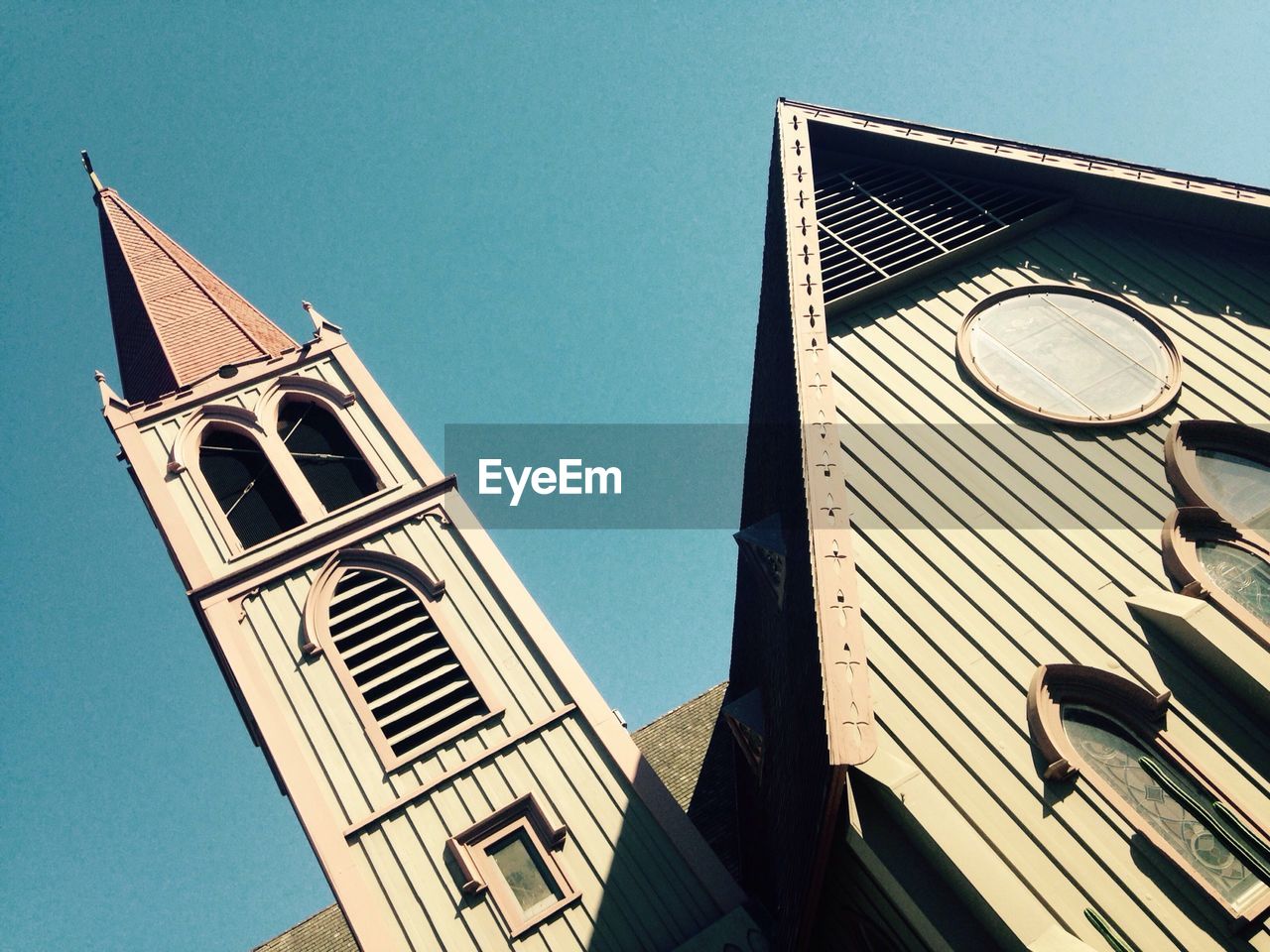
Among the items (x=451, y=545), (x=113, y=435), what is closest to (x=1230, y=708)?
(x=451, y=545)

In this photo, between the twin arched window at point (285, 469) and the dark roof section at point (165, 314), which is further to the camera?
the dark roof section at point (165, 314)

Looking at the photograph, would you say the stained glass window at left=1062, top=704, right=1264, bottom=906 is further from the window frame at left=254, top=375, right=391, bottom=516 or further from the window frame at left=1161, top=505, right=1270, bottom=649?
the window frame at left=254, top=375, right=391, bottom=516

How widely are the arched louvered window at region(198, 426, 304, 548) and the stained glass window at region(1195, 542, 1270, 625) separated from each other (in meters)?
12.2

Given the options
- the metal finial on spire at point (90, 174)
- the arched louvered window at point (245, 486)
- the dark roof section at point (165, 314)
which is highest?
→ the metal finial on spire at point (90, 174)

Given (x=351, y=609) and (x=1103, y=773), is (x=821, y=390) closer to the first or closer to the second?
(x=1103, y=773)

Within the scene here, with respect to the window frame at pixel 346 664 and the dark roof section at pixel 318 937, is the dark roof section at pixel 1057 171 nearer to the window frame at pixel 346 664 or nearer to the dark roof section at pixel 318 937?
the window frame at pixel 346 664

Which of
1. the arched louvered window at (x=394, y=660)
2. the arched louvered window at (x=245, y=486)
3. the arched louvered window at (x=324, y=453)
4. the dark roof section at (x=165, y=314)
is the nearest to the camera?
the arched louvered window at (x=394, y=660)

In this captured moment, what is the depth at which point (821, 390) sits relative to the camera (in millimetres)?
11344

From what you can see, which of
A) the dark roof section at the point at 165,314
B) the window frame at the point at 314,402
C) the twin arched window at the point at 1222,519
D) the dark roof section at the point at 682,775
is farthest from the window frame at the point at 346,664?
the twin arched window at the point at 1222,519

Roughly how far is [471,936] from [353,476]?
7974 millimetres

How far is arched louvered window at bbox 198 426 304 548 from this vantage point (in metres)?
16.1

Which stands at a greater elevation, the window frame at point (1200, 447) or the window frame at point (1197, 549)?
the window frame at point (1200, 447)

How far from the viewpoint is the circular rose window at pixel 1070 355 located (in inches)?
448

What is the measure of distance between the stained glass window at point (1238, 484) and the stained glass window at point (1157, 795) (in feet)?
9.36
